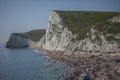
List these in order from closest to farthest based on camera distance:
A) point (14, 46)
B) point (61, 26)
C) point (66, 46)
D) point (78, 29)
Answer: point (66, 46), point (78, 29), point (61, 26), point (14, 46)

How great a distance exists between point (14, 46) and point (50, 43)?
6476 centimetres

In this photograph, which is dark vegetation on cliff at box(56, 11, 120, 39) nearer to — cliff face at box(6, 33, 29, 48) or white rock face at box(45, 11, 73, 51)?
white rock face at box(45, 11, 73, 51)

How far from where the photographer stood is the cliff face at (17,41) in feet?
614

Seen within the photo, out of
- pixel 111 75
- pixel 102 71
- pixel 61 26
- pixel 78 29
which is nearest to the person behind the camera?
pixel 111 75

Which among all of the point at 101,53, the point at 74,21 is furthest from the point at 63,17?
the point at 101,53

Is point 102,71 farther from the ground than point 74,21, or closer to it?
closer to it

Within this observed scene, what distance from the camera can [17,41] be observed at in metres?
189

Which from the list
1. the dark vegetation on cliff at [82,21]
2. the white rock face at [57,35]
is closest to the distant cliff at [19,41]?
the white rock face at [57,35]

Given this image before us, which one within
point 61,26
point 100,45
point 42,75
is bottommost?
point 42,75

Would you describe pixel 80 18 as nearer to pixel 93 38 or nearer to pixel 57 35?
pixel 57 35

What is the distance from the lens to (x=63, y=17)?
13138 centimetres

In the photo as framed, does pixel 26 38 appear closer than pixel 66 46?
No

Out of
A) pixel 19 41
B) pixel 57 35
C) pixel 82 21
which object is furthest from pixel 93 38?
pixel 19 41

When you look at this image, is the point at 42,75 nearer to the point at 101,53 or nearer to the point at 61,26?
the point at 101,53
